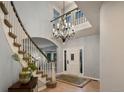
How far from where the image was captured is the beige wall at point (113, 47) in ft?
6.23

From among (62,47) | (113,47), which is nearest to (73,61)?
(62,47)

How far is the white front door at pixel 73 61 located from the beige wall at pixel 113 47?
4.70m

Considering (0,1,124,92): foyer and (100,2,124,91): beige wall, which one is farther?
(0,1,124,92): foyer

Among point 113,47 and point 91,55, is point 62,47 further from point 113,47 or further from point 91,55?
point 113,47

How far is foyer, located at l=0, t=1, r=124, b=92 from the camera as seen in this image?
200 cm

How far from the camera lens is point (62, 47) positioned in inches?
320

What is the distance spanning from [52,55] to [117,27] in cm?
720

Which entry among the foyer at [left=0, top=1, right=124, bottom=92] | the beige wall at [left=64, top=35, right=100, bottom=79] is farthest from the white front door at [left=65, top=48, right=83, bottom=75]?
the beige wall at [left=64, top=35, right=100, bottom=79]

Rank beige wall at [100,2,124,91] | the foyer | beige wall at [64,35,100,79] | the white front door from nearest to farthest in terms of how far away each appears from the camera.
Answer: beige wall at [100,2,124,91]
the foyer
beige wall at [64,35,100,79]
the white front door

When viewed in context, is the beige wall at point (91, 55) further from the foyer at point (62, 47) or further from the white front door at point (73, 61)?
the white front door at point (73, 61)

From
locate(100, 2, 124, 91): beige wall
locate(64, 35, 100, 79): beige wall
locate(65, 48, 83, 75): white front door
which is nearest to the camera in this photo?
locate(100, 2, 124, 91): beige wall

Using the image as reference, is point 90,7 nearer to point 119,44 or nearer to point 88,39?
point 119,44

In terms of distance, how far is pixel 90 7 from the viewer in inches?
111

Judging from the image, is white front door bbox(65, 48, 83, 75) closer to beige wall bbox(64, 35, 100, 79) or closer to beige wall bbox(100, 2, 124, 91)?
beige wall bbox(64, 35, 100, 79)
